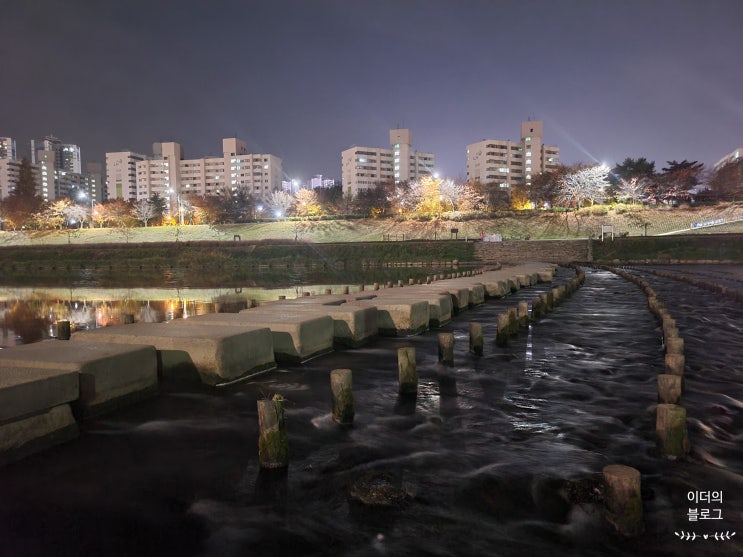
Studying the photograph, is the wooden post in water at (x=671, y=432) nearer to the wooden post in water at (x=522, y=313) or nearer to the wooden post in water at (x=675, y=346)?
the wooden post in water at (x=675, y=346)

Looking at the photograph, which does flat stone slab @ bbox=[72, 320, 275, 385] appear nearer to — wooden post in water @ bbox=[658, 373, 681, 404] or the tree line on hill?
wooden post in water @ bbox=[658, 373, 681, 404]

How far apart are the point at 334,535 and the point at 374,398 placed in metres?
3.71

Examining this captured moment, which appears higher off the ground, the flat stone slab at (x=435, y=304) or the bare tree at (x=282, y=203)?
the bare tree at (x=282, y=203)

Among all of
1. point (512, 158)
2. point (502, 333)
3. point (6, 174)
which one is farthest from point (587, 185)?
point (6, 174)

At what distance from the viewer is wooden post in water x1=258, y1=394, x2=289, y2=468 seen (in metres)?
5.30

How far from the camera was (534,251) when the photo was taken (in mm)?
61562

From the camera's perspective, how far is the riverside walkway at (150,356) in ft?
19.1

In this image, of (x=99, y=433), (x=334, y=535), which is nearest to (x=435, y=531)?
(x=334, y=535)

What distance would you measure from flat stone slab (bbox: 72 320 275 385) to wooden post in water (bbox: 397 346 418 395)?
2534mm

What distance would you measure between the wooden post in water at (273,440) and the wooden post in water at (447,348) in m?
4.85

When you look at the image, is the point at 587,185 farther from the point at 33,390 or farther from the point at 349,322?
the point at 33,390

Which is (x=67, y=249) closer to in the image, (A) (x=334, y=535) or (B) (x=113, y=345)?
(B) (x=113, y=345)

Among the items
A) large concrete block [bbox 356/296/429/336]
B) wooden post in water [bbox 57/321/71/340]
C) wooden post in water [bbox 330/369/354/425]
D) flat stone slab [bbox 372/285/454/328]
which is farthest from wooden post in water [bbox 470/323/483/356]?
wooden post in water [bbox 57/321/71/340]

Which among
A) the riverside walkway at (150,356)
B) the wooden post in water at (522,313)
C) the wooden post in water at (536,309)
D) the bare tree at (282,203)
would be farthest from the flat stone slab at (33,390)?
the bare tree at (282,203)
